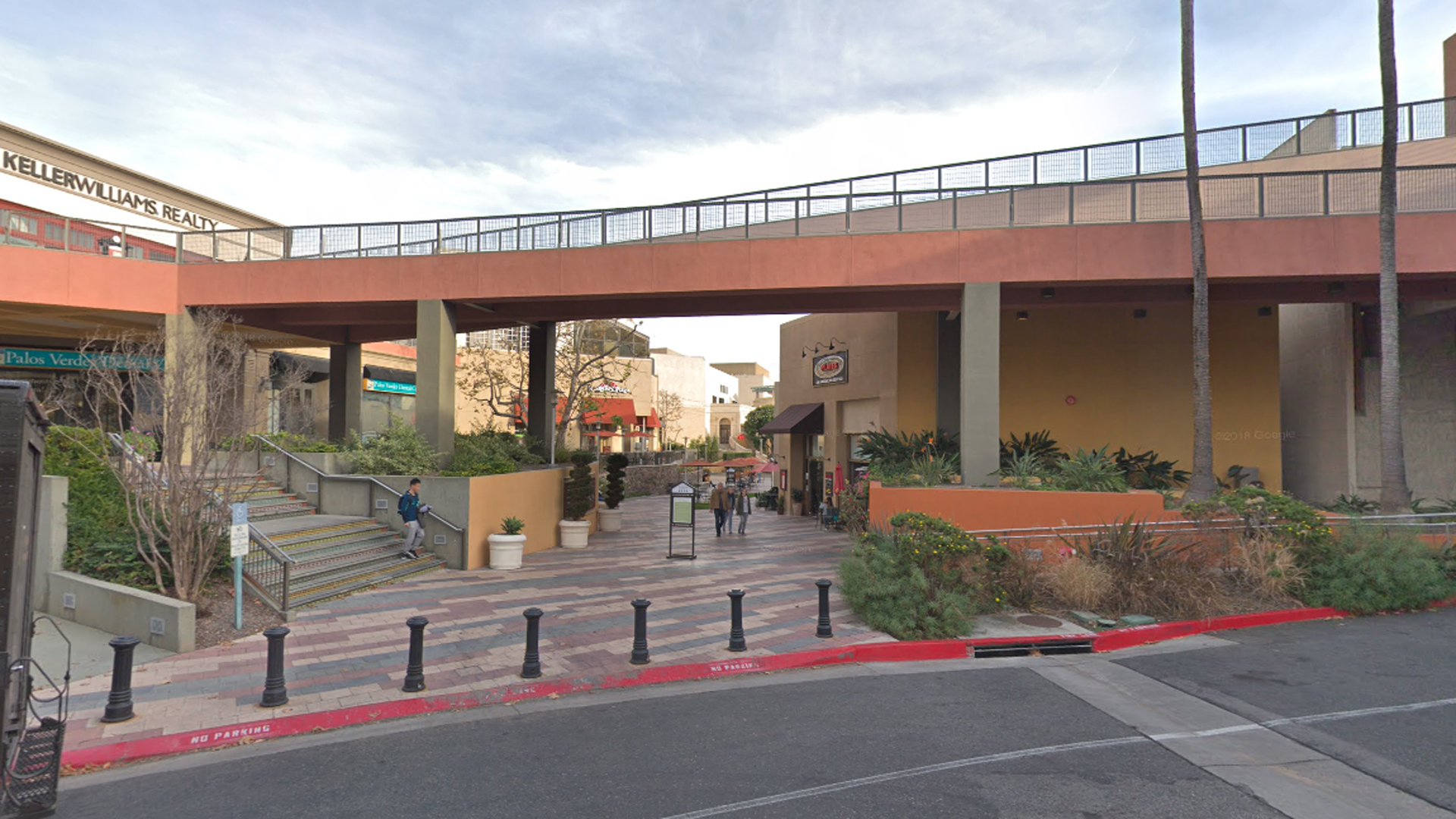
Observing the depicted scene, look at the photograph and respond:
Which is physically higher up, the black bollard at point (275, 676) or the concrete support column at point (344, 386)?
the concrete support column at point (344, 386)

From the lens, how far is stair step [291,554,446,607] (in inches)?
470

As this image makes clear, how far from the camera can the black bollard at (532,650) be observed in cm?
854

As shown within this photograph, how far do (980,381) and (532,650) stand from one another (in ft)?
38.3

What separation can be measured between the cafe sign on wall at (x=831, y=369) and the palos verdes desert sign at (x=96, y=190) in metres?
24.7

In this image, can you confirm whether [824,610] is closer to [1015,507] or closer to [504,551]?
[1015,507]

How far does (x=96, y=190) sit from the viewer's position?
1182 inches

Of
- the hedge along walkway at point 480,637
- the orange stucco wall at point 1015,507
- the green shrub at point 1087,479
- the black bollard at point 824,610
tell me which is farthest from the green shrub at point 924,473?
the black bollard at point 824,610

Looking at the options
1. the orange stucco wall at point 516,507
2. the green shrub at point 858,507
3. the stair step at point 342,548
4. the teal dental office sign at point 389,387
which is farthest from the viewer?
the teal dental office sign at point 389,387

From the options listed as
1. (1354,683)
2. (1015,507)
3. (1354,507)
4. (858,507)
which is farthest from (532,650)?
(1354,507)

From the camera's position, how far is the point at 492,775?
5977 millimetres

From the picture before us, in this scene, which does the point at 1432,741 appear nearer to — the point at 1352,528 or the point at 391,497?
the point at 1352,528

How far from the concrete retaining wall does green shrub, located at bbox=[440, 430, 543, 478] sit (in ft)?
22.0

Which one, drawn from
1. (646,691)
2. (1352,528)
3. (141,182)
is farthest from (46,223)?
(1352,528)

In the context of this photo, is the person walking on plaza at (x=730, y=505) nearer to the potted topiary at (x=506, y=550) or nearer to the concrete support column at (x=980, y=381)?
the potted topiary at (x=506, y=550)
